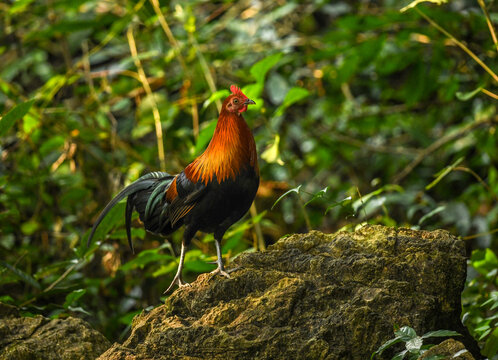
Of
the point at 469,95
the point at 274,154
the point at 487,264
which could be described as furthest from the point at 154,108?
the point at 487,264

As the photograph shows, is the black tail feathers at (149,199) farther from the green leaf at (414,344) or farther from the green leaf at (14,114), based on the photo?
the green leaf at (414,344)

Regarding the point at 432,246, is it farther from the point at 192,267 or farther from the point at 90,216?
the point at 90,216

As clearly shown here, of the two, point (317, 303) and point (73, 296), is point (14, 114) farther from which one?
point (317, 303)

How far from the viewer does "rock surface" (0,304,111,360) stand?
2.80 m

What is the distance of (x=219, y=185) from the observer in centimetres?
293

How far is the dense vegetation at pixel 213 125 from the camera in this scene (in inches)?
166

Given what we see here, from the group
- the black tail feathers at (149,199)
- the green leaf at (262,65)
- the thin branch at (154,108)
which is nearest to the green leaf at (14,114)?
the black tail feathers at (149,199)

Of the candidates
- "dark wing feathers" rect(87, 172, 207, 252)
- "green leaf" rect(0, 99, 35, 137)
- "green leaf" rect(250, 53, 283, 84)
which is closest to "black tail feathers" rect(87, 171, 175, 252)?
"dark wing feathers" rect(87, 172, 207, 252)

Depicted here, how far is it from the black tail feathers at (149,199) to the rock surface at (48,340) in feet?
1.63

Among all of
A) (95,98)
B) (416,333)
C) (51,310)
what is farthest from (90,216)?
(416,333)

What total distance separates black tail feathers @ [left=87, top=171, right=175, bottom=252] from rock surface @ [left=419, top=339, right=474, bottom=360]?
4.98 feet

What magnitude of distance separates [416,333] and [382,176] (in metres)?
6.20

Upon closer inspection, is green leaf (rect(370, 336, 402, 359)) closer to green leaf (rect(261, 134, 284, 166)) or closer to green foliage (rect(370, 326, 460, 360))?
green foliage (rect(370, 326, 460, 360))

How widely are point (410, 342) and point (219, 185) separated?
1.14m
